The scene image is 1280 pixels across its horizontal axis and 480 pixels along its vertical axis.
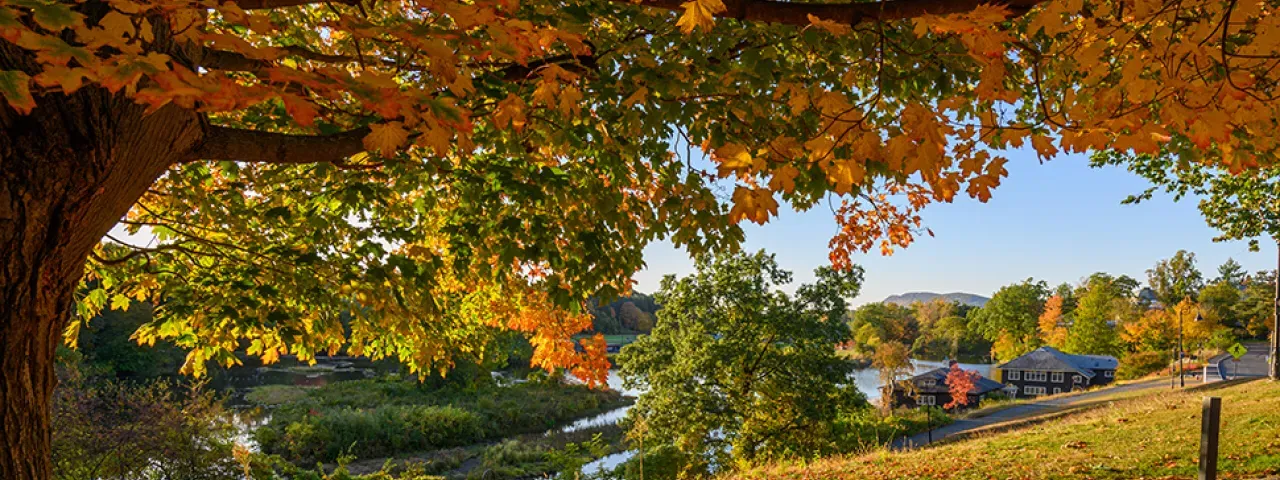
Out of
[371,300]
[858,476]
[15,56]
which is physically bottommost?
[858,476]

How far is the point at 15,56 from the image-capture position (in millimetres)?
2285

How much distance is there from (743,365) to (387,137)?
15575mm

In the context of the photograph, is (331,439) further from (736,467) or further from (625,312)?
(625,312)

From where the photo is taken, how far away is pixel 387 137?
2.35 meters

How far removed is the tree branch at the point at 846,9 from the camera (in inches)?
90.7

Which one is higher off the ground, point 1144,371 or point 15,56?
point 15,56

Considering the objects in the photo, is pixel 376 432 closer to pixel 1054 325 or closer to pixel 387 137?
pixel 387 137

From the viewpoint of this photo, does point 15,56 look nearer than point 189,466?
Yes

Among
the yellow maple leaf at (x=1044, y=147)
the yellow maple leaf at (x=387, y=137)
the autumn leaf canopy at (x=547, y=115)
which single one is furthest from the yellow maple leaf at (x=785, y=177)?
the yellow maple leaf at (x=387, y=137)

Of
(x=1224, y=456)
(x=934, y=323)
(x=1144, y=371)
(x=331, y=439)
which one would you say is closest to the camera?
(x=1224, y=456)

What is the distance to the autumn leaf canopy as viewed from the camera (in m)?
1.93

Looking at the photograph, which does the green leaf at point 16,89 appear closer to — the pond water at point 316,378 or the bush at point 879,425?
the bush at point 879,425

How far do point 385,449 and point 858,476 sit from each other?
16793 millimetres

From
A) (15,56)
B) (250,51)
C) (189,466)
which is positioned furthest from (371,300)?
(189,466)
